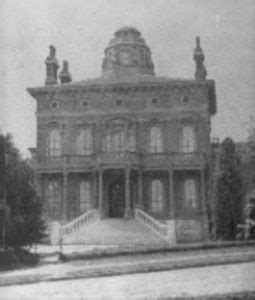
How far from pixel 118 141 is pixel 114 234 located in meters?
6.66

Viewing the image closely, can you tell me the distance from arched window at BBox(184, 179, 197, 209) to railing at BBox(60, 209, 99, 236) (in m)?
4.96

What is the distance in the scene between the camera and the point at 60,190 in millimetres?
33281

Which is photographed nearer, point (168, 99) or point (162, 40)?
point (162, 40)

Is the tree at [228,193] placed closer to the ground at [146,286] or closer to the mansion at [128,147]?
the mansion at [128,147]

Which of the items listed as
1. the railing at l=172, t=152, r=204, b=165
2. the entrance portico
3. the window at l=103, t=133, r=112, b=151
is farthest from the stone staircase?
the window at l=103, t=133, r=112, b=151

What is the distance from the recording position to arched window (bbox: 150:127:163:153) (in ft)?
107

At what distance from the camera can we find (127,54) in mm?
37594

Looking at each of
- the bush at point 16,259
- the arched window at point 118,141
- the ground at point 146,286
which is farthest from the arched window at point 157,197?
the ground at point 146,286

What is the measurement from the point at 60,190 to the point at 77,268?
50.6ft

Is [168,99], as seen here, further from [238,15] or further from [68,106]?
[238,15]

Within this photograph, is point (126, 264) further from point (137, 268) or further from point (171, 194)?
point (171, 194)

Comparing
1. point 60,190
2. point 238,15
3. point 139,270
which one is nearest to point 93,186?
point 60,190

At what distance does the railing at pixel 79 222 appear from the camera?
93.9ft

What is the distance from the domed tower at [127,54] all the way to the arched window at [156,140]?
5.52 m
